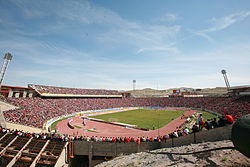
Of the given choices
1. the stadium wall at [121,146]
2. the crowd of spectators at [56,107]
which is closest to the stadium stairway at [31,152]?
the stadium wall at [121,146]

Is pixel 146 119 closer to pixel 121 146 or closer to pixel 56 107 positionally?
pixel 121 146

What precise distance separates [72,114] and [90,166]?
90.1ft

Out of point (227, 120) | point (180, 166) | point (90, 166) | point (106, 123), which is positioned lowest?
point (90, 166)

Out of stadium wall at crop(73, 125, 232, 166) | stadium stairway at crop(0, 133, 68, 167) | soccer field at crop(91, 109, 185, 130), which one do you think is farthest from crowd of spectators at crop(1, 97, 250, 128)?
stadium wall at crop(73, 125, 232, 166)

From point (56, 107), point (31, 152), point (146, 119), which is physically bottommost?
point (31, 152)

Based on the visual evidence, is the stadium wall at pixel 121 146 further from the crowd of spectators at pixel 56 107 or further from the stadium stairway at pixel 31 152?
the crowd of spectators at pixel 56 107

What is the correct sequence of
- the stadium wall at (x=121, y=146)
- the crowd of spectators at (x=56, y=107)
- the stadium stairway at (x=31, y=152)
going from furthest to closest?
1. the crowd of spectators at (x=56, y=107)
2. the stadium stairway at (x=31, y=152)
3. the stadium wall at (x=121, y=146)

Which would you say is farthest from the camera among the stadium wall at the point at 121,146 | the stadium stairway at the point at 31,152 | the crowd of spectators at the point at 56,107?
the crowd of spectators at the point at 56,107

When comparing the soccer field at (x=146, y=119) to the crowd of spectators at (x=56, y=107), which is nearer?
the crowd of spectators at (x=56, y=107)

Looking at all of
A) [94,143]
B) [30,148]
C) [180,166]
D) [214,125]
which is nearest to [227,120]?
[214,125]

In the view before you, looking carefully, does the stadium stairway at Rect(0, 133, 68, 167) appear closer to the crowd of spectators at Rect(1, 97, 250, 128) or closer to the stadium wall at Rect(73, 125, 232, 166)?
the stadium wall at Rect(73, 125, 232, 166)

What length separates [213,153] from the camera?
619 cm

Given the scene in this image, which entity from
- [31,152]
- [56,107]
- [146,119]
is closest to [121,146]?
[31,152]

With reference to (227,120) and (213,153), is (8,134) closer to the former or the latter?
(213,153)
